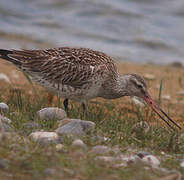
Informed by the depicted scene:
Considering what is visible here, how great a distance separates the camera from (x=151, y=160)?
399cm

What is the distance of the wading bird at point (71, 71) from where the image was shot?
6.31 m

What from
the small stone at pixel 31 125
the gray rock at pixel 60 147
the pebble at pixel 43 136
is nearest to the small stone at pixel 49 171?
the gray rock at pixel 60 147

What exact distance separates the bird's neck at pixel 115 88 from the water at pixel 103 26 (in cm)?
750

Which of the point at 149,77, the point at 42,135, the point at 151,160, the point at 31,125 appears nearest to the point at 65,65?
the point at 31,125

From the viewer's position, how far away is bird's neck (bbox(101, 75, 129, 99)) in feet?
21.9

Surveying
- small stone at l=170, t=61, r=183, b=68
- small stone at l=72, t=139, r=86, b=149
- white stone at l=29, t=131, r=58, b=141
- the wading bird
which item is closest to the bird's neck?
the wading bird

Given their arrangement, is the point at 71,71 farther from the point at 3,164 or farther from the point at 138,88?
the point at 3,164

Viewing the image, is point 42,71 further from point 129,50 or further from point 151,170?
point 129,50

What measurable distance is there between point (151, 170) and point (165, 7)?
16221 mm

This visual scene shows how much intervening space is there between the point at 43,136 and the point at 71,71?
2338mm

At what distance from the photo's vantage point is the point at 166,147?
469 centimetres

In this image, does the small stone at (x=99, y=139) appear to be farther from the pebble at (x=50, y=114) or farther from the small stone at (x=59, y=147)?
the pebble at (x=50, y=114)

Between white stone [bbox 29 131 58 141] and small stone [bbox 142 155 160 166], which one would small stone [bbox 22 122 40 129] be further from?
small stone [bbox 142 155 160 166]

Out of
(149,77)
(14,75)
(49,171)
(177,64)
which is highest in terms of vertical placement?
(177,64)
